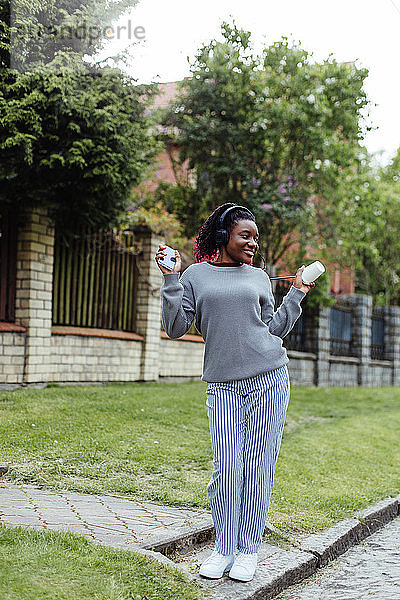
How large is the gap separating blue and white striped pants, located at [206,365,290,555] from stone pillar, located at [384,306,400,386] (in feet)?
63.5

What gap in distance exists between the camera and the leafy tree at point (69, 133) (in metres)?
8.55

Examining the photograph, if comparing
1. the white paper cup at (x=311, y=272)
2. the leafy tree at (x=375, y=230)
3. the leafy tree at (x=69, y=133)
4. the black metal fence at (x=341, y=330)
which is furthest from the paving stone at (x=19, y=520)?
the black metal fence at (x=341, y=330)

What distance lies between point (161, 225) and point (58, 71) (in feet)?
16.5

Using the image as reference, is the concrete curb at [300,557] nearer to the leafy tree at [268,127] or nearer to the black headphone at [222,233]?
the black headphone at [222,233]

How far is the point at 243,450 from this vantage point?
3789mm

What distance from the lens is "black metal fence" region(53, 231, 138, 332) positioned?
10.5 metres

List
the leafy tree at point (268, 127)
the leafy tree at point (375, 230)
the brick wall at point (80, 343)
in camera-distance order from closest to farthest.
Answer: the brick wall at point (80, 343) < the leafy tree at point (268, 127) < the leafy tree at point (375, 230)

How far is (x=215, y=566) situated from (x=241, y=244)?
5.65 ft

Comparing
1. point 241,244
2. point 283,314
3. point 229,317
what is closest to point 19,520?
point 229,317

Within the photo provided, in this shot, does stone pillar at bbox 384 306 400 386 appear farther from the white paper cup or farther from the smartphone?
the smartphone

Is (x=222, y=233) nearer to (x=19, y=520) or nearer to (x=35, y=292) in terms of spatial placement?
(x=19, y=520)

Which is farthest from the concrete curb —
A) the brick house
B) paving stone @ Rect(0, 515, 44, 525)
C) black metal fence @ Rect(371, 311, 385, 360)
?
black metal fence @ Rect(371, 311, 385, 360)

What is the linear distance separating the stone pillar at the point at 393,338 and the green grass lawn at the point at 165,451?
475 inches

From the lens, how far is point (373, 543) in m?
5.16
